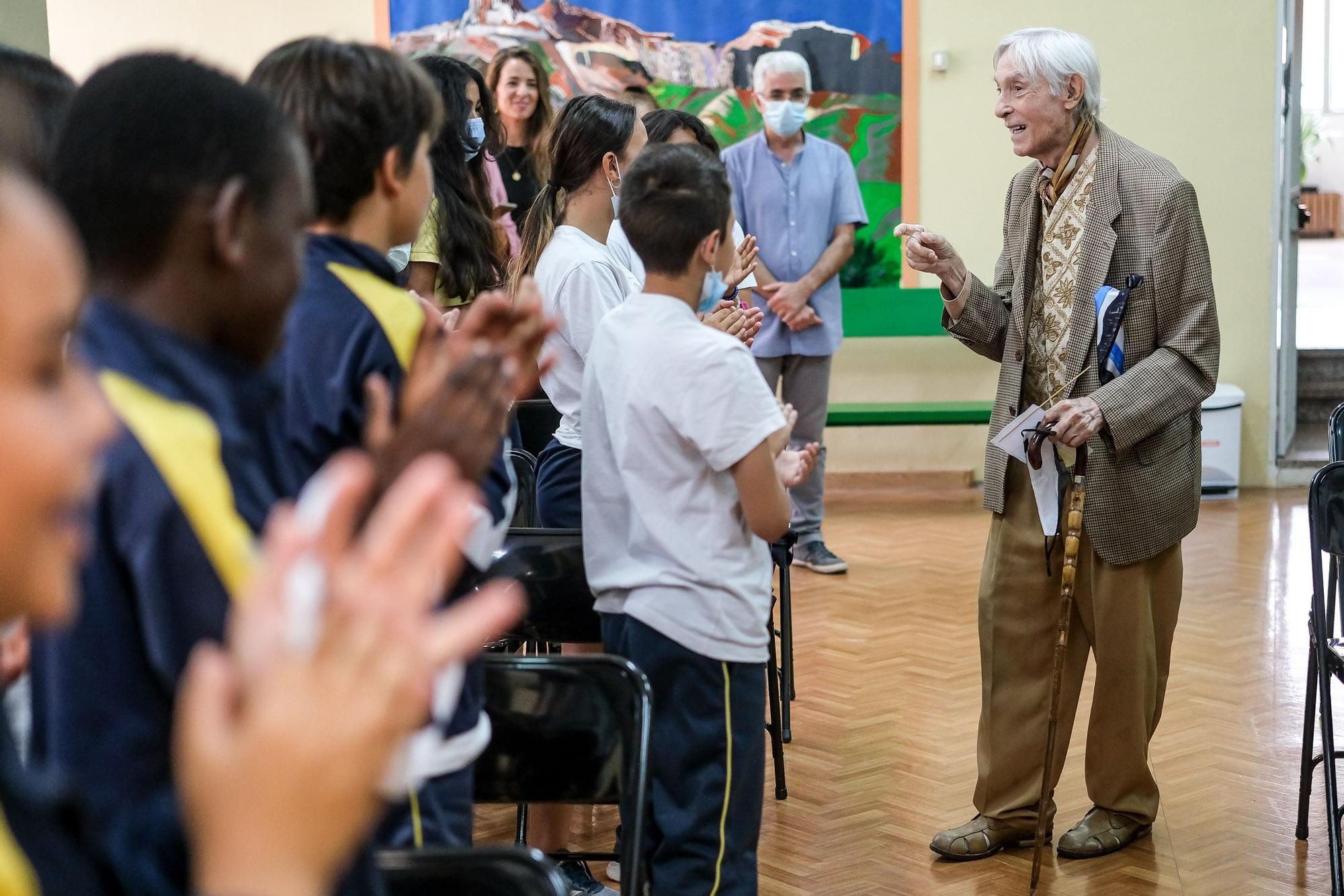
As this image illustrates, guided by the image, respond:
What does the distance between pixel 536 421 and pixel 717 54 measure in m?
4.22

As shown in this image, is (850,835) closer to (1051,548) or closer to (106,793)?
(1051,548)

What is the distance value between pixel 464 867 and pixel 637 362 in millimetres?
1022

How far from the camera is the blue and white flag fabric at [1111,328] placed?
2.86 m

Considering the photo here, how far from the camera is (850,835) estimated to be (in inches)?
127

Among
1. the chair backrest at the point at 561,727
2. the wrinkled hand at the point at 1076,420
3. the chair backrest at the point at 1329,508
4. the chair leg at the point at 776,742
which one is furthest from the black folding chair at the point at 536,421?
the chair backrest at the point at 1329,508

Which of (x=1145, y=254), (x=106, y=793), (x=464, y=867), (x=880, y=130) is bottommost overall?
(x=464, y=867)

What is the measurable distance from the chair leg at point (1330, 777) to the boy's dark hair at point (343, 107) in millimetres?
2311

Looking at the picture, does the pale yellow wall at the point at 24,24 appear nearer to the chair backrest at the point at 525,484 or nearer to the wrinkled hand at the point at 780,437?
the chair backrest at the point at 525,484

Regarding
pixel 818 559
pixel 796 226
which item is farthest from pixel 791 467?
pixel 796 226

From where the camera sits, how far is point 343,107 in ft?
4.93

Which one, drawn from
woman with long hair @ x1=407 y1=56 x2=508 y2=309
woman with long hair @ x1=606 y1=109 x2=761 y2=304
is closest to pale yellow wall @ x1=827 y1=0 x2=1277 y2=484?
woman with long hair @ x1=606 y1=109 x2=761 y2=304

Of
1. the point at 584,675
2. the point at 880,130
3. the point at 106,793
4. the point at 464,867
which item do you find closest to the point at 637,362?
the point at 584,675

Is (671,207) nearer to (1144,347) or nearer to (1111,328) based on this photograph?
(1111,328)

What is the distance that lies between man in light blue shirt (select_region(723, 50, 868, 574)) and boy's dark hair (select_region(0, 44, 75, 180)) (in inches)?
179
